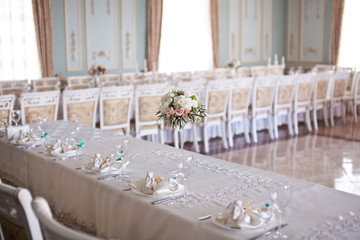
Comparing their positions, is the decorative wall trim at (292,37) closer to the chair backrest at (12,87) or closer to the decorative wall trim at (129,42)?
the decorative wall trim at (129,42)

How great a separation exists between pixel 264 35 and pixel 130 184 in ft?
35.5

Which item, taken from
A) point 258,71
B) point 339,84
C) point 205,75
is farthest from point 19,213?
point 258,71

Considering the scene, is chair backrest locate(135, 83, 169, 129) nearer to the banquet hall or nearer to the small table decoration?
the banquet hall

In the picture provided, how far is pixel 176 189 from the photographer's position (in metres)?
2.33

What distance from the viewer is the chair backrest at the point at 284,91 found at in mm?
7277

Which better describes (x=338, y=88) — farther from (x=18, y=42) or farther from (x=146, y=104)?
(x=18, y=42)

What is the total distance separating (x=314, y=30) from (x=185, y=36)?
352cm

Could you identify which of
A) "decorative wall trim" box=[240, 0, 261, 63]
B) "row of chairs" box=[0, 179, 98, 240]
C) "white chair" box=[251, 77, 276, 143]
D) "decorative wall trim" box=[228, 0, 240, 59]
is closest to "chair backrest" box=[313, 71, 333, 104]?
"white chair" box=[251, 77, 276, 143]

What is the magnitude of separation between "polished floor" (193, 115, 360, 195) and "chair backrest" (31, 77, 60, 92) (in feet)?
9.16

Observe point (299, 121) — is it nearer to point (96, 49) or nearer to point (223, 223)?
point (96, 49)

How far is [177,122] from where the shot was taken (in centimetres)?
304

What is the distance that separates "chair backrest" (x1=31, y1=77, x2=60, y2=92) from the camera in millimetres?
7351

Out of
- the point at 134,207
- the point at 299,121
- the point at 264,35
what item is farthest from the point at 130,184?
the point at 264,35

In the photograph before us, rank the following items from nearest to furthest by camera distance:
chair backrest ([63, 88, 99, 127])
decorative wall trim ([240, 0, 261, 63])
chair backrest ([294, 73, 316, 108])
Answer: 1. chair backrest ([63, 88, 99, 127])
2. chair backrest ([294, 73, 316, 108])
3. decorative wall trim ([240, 0, 261, 63])
